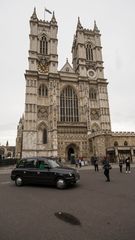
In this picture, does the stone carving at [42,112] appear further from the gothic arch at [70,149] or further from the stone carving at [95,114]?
the stone carving at [95,114]

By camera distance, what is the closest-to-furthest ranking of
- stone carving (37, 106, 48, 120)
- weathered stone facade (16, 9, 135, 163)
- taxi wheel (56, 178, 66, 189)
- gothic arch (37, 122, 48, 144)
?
taxi wheel (56, 178, 66, 189)
weathered stone facade (16, 9, 135, 163)
gothic arch (37, 122, 48, 144)
stone carving (37, 106, 48, 120)

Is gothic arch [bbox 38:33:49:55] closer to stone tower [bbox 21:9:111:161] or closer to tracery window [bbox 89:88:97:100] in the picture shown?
stone tower [bbox 21:9:111:161]

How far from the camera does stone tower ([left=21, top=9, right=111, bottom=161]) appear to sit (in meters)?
39.1

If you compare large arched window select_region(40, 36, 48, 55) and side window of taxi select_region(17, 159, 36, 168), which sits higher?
large arched window select_region(40, 36, 48, 55)

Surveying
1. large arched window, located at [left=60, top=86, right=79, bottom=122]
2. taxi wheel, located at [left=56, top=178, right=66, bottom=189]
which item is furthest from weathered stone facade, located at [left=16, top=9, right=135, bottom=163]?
taxi wheel, located at [left=56, top=178, right=66, bottom=189]

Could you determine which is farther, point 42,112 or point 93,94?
point 93,94

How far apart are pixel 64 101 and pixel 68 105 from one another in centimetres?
144

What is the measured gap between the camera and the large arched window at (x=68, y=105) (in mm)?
42750

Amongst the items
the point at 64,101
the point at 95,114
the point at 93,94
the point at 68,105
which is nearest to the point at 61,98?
the point at 64,101

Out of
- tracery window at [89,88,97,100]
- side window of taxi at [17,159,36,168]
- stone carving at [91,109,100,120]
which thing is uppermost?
tracery window at [89,88,97,100]

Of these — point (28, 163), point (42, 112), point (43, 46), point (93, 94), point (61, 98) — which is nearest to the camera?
point (28, 163)

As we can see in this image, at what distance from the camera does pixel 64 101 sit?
144ft

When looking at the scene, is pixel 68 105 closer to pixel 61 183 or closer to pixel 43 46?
pixel 43 46

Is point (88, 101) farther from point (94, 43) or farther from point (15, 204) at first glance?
→ point (15, 204)
